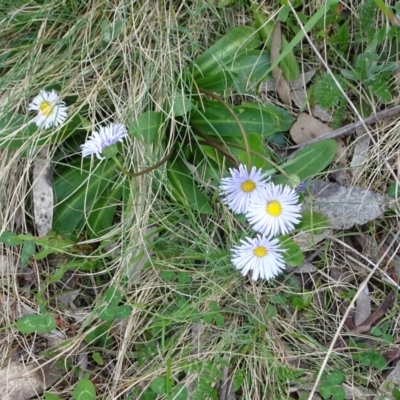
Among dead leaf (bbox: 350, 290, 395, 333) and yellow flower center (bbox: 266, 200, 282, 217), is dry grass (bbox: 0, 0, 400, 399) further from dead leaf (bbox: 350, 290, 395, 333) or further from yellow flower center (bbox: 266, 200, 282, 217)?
yellow flower center (bbox: 266, 200, 282, 217)

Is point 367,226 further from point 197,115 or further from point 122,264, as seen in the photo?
point 122,264

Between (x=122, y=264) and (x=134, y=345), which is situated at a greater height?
(x=122, y=264)

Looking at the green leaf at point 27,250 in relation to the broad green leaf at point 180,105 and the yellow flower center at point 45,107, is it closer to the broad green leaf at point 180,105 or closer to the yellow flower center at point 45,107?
the yellow flower center at point 45,107

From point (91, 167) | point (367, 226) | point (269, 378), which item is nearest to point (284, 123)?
point (367, 226)

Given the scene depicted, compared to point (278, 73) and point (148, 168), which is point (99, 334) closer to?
point (148, 168)

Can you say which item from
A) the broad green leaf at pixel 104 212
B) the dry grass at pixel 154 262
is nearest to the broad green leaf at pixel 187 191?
the dry grass at pixel 154 262

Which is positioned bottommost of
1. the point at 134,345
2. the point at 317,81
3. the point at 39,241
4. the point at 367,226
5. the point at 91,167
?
the point at 134,345

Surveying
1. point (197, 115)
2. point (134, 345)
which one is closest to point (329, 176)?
point (197, 115)

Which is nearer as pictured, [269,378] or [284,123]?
[269,378]
